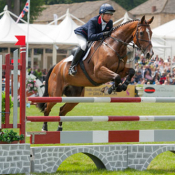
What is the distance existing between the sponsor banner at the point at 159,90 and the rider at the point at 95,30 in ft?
34.4

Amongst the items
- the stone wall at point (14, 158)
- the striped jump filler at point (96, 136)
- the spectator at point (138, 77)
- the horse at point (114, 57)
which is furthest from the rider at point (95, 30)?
the spectator at point (138, 77)

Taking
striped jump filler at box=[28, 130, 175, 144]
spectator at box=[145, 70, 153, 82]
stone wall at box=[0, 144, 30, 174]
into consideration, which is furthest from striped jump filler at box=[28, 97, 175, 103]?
spectator at box=[145, 70, 153, 82]

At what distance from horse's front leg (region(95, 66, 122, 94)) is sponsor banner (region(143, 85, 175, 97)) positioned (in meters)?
10.9

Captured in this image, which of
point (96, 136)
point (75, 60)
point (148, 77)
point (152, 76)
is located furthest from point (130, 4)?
point (96, 136)

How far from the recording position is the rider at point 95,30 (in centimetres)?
591

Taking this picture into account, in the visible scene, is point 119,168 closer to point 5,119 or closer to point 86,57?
point 5,119

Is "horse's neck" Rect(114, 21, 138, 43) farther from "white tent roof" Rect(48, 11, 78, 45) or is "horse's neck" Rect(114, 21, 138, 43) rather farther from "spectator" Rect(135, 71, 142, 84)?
"white tent roof" Rect(48, 11, 78, 45)

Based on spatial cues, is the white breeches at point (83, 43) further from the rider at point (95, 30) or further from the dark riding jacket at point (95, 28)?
the dark riding jacket at point (95, 28)

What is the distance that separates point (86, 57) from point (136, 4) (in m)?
57.6

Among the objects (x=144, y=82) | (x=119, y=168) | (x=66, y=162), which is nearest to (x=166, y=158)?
(x=119, y=168)

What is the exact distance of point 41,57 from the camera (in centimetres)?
2988

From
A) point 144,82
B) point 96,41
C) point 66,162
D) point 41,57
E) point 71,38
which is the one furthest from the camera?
point 41,57

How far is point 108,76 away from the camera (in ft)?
18.5

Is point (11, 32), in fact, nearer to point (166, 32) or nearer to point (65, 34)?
point (65, 34)
